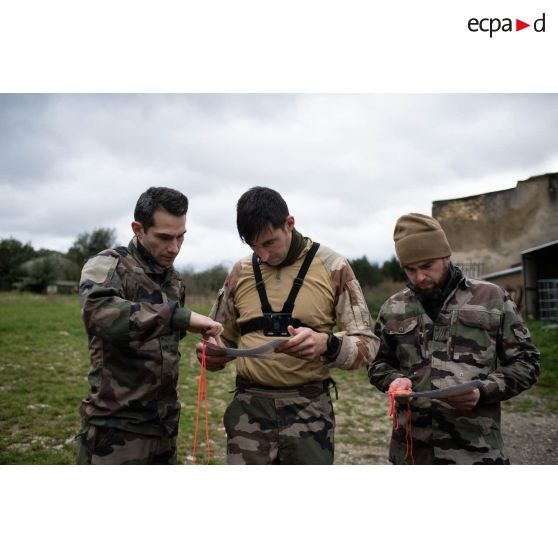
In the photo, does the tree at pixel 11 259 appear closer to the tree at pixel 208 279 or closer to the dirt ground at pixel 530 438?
the tree at pixel 208 279

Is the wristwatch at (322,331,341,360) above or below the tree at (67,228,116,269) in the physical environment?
below

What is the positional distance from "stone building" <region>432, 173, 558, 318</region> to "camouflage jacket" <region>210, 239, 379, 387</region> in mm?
11067

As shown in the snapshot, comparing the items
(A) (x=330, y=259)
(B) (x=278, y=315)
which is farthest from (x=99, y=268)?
(A) (x=330, y=259)

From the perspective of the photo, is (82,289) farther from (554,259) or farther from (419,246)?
(554,259)

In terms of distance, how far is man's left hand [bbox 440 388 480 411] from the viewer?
2.48 metres

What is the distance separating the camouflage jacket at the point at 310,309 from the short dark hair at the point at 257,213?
28 cm

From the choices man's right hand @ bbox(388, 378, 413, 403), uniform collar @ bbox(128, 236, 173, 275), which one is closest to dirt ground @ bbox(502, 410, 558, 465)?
man's right hand @ bbox(388, 378, 413, 403)

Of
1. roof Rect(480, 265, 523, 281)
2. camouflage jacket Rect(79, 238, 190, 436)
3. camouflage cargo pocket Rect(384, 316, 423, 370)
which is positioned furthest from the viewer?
roof Rect(480, 265, 523, 281)

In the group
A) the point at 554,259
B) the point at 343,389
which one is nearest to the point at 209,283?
the point at 343,389

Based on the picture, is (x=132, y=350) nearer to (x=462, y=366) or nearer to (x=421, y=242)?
(x=421, y=242)

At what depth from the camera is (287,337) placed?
257 centimetres

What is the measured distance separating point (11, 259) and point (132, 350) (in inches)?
527

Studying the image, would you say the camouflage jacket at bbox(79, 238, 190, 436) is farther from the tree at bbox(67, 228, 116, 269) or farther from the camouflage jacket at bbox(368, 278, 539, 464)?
the tree at bbox(67, 228, 116, 269)

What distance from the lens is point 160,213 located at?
8.75 feet
